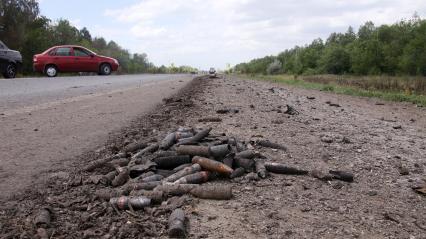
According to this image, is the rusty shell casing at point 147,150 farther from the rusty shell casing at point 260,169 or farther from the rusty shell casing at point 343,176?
the rusty shell casing at point 343,176

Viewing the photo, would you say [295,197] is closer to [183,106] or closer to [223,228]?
[223,228]

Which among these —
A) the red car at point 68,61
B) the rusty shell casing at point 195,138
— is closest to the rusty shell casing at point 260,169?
the rusty shell casing at point 195,138

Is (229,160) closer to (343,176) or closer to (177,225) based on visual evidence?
(343,176)

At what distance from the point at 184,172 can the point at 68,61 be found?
943 inches

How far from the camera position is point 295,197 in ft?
11.7

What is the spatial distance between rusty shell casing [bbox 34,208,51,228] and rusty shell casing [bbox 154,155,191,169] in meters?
1.19

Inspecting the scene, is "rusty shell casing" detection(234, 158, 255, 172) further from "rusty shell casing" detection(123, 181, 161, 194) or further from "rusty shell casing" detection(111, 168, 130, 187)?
"rusty shell casing" detection(111, 168, 130, 187)

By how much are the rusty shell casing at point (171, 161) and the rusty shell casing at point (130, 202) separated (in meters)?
0.84

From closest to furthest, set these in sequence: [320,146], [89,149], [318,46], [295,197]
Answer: [295,197]
[89,149]
[320,146]
[318,46]

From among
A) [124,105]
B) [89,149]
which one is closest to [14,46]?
[124,105]

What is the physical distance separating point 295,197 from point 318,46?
116 metres

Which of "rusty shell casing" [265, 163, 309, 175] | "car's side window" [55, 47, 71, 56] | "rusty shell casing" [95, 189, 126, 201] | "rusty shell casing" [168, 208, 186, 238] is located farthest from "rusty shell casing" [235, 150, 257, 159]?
"car's side window" [55, 47, 71, 56]

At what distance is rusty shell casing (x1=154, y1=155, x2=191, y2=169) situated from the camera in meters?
4.02

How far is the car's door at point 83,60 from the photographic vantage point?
2647 centimetres
